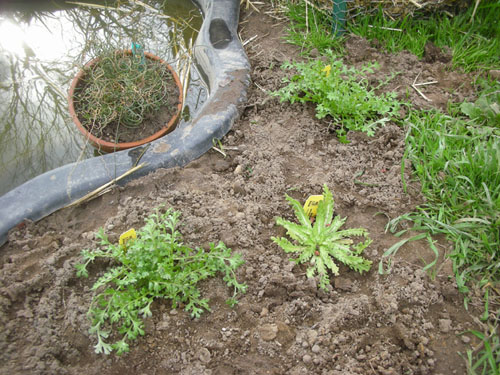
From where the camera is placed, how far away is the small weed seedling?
1836 millimetres

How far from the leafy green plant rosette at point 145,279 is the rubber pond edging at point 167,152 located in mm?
503

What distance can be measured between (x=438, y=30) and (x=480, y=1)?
0.38 m

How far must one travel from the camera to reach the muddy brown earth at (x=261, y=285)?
1.60 meters

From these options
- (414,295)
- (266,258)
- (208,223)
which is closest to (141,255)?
(208,223)

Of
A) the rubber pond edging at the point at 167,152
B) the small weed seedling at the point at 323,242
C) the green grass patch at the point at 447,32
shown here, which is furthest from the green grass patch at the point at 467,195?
the rubber pond edging at the point at 167,152

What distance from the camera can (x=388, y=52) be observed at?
296 cm

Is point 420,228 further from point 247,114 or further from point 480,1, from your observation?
point 480,1

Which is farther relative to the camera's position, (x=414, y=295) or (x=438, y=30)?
(x=438, y=30)

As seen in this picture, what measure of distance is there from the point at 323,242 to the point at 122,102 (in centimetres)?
163

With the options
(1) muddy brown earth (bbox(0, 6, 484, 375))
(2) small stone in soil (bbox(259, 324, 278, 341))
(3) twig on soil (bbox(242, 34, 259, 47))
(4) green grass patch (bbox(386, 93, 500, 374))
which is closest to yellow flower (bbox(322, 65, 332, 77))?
(1) muddy brown earth (bbox(0, 6, 484, 375))

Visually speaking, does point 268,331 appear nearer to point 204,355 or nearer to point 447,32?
point 204,355

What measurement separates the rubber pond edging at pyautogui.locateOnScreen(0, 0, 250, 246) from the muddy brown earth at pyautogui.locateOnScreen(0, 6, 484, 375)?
0.08 meters

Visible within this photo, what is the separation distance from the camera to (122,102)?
8.45 feet

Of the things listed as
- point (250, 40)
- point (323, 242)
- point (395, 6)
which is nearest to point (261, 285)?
point (323, 242)
